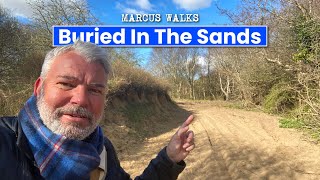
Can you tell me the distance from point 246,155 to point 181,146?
621 centimetres

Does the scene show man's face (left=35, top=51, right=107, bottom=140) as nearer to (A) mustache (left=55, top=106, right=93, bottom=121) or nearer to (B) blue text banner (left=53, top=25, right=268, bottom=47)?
(A) mustache (left=55, top=106, right=93, bottom=121)

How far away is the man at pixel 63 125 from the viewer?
52.5 inches

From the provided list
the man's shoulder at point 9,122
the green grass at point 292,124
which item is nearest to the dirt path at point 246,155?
the green grass at point 292,124

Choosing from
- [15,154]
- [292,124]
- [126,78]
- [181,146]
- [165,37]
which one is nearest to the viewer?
[15,154]

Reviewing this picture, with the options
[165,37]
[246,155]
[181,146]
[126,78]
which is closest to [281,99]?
[126,78]

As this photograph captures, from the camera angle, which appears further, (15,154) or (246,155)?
(246,155)

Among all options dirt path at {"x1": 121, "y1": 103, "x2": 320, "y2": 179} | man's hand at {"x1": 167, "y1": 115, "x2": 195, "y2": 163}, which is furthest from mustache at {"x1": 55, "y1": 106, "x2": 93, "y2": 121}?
dirt path at {"x1": 121, "y1": 103, "x2": 320, "y2": 179}

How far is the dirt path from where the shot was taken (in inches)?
259

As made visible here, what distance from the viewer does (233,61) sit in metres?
22.0

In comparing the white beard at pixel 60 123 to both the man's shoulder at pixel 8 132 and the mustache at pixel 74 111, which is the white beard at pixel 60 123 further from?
the man's shoulder at pixel 8 132

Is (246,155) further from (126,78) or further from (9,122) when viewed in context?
(126,78)

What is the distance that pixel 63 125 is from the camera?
1.53 meters

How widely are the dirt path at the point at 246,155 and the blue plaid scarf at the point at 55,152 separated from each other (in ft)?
16.7

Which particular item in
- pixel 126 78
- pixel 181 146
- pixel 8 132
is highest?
pixel 126 78
